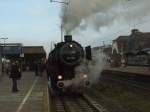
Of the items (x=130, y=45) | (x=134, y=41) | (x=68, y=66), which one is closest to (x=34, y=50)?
(x=130, y=45)

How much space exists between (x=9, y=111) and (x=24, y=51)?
51.5 m

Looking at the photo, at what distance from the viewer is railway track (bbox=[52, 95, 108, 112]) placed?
19.3 meters

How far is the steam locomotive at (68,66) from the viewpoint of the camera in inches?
944

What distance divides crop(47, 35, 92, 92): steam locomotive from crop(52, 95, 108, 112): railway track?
0.64m

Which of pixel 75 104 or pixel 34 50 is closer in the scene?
pixel 75 104

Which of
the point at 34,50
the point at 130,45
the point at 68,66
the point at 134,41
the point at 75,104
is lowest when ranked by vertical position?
the point at 75,104

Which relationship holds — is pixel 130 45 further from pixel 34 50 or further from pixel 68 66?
pixel 68 66

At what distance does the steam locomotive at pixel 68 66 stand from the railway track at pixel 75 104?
645 mm

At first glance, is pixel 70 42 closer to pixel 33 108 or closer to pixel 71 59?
pixel 71 59

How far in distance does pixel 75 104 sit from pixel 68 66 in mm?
2984

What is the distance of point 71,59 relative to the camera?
2411cm

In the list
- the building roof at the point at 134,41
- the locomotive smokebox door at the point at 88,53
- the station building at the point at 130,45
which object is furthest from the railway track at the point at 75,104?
the building roof at the point at 134,41

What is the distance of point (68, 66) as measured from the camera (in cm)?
2422

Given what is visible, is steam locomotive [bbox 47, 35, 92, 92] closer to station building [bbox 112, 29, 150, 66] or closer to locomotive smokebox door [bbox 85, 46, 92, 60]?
locomotive smokebox door [bbox 85, 46, 92, 60]
